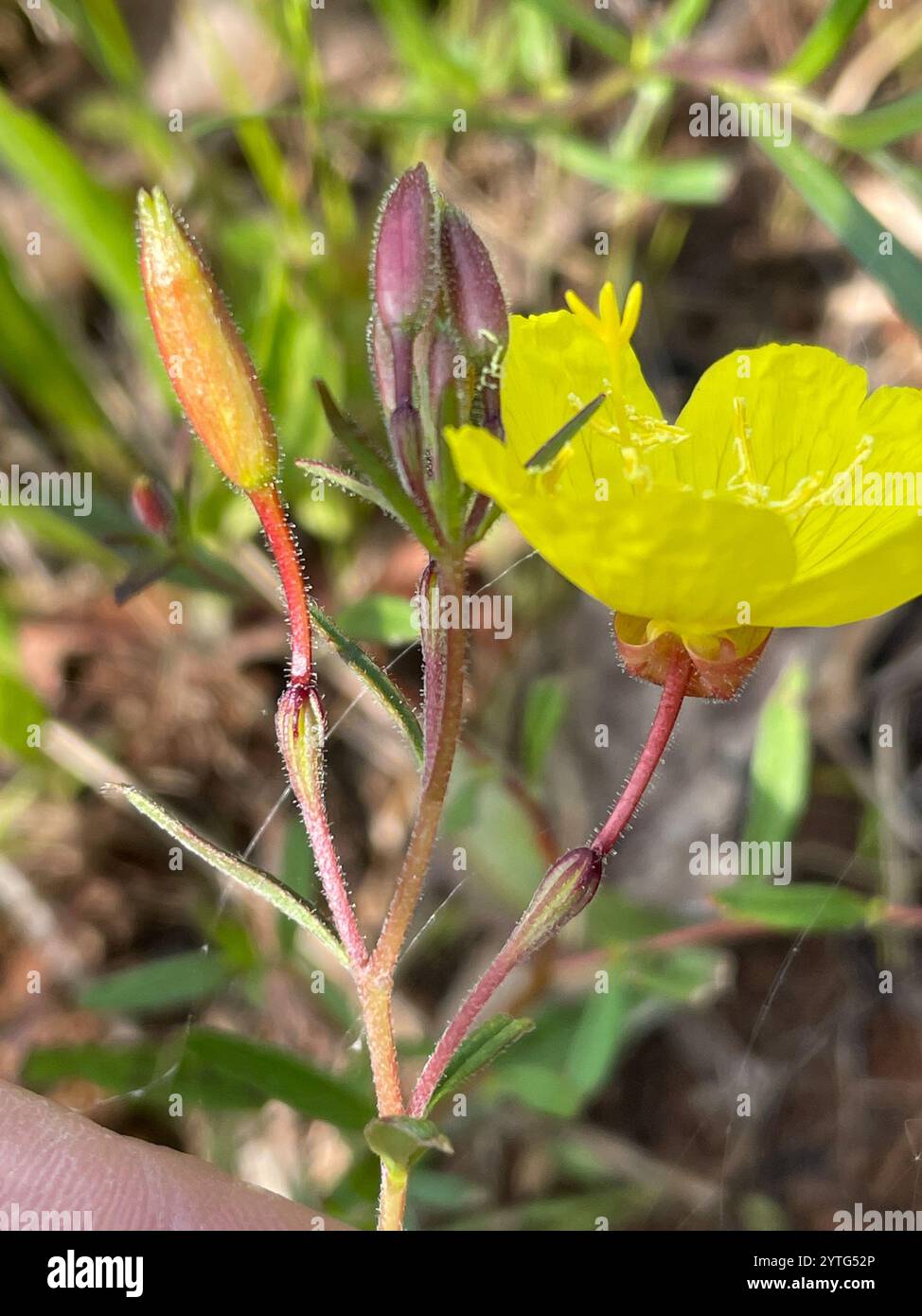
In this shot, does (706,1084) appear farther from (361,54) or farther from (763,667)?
(361,54)

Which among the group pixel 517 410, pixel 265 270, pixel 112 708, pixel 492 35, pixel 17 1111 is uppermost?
pixel 492 35

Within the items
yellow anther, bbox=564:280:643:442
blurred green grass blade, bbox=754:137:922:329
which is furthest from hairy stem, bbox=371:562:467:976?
blurred green grass blade, bbox=754:137:922:329

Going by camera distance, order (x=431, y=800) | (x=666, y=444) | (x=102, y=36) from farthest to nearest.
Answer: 1. (x=102, y=36)
2. (x=666, y=444)
3. (x=431, y=800)

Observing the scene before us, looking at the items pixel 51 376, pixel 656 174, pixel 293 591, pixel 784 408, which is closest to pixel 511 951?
pixel 293 591

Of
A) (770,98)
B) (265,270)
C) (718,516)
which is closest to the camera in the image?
(718,516)

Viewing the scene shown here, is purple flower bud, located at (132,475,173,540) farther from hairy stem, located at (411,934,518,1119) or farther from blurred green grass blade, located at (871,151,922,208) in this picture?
blurred green grass blade, located at (871,151,922,208)

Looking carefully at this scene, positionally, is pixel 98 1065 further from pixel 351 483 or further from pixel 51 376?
pixel 51 376
